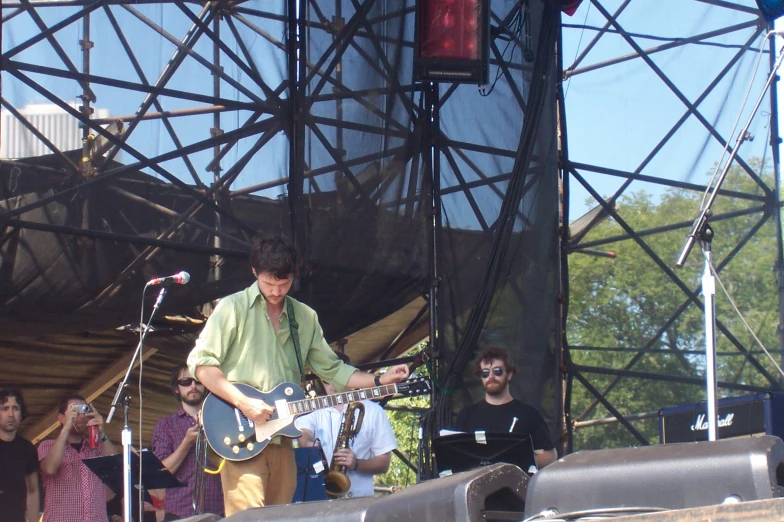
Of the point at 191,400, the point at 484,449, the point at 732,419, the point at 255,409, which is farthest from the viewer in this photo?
the point at 191,400

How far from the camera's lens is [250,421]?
474 cm

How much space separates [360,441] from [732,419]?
2165mm

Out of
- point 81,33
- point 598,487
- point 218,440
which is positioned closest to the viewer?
point 598,487

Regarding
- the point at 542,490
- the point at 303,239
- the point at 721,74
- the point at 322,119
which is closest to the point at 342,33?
the point at 322,119

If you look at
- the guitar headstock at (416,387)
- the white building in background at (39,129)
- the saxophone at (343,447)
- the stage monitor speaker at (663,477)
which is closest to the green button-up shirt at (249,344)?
the guitar headstock at (416,387)

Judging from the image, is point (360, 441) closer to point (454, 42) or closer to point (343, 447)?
point (343, 447)

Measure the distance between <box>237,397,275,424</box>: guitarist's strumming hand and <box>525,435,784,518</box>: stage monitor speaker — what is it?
2.37 meters

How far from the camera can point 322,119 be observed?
7.61 metres

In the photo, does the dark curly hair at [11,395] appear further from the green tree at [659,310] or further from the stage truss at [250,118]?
the green tree at [659,310]

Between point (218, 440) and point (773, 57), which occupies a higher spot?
point (773, 57)

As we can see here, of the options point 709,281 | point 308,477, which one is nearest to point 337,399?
point 308,477

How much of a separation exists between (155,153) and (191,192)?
0.34 meters

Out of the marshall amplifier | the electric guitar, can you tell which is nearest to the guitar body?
the electric guitar

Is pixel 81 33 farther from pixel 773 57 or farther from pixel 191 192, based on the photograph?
pixel 773 57
